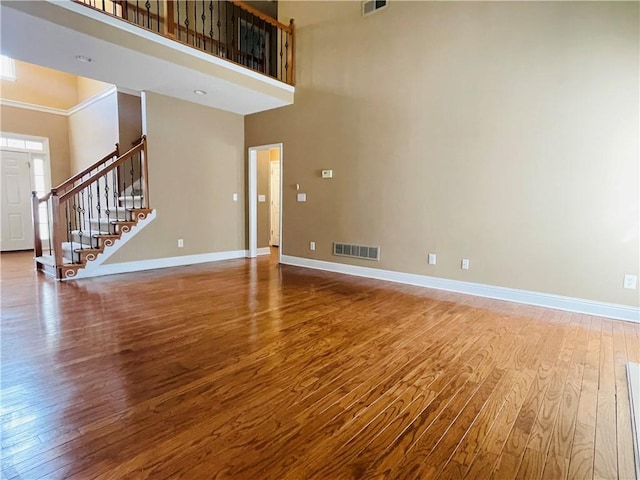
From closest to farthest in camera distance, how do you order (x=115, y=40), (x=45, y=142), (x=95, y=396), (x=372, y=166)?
1. (x=95, y=396)
2. (x=115, y=40)
3. (x=372, y=166)
4. (x=45, y=142)

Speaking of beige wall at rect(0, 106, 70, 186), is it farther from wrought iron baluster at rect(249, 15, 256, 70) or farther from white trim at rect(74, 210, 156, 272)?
wrought iron baluster at rect(249, 15, 256, 70)

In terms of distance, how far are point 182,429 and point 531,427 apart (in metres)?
1.68

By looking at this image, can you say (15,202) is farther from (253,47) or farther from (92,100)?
(253,47)

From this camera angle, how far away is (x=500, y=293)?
3.88 meters

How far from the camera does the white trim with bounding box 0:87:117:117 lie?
20.7 feet

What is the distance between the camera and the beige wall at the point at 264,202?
667 centimetres

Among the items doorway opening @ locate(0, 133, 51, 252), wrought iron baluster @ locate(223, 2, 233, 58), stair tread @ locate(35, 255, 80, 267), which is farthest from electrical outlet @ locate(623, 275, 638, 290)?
doorway opening @ locate(0, 133, 51, 252)

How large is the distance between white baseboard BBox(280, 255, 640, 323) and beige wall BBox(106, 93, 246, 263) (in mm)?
2074

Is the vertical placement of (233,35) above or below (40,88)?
above

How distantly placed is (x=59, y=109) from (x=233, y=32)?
4453 millimetres

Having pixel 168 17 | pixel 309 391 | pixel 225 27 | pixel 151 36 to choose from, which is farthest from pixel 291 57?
pixel 309 391

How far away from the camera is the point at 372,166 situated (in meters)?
4.77

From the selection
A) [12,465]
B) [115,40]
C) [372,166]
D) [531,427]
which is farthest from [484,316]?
[115,40]

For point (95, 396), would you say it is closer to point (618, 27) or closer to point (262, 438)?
point (262, 438)
